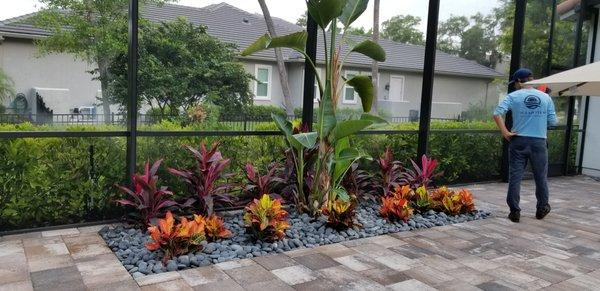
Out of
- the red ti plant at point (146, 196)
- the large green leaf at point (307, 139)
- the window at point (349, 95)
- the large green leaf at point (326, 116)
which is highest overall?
the window at point (349, 95)

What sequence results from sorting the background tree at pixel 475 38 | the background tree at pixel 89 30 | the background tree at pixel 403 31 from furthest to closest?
1. the background tree at pixel 475 38
2. the background tree at pixel 403 31
3. the background tree at pixel 89 30

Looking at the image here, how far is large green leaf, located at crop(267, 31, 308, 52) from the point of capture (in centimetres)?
415

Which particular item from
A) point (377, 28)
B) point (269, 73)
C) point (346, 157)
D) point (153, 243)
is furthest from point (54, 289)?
Result: point (377, 28)

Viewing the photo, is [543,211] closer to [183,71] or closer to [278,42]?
[278,42]

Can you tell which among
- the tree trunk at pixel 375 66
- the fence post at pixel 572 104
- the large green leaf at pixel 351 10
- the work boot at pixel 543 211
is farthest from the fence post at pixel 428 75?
the fence post at pixel 572 104

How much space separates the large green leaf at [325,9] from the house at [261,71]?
2.63 feet

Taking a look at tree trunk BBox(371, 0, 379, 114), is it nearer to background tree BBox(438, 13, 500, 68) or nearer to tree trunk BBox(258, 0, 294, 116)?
background tree BBox(438, 13, 500, 68)

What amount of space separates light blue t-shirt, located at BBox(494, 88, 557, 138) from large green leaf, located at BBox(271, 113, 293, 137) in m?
2.13

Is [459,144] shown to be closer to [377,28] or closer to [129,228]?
[377,28]

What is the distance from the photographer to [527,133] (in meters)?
4.70

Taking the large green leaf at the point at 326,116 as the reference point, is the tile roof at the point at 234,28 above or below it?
above

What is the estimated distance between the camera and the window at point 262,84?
4.92 meters

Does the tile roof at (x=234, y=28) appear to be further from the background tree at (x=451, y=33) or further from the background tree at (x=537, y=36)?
the background tree at (x=537, y=36)

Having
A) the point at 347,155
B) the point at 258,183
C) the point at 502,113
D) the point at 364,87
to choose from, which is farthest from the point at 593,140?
the point at 258,183
